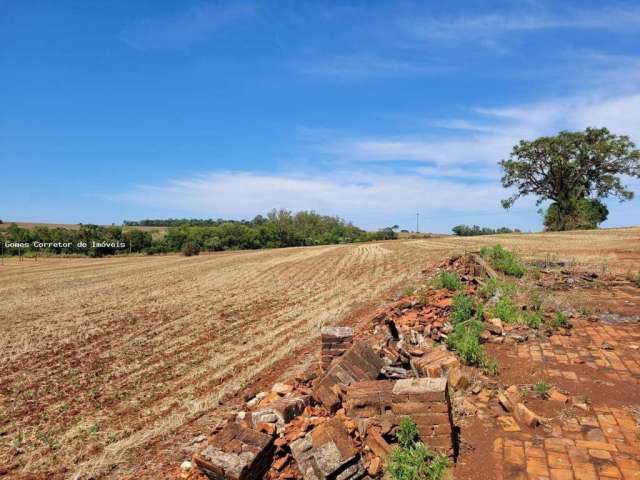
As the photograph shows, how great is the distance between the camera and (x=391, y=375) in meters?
6.20

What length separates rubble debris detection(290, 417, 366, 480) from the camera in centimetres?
404

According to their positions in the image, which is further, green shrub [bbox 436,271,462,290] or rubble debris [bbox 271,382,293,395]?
green shrub [bbox 436,271,462,290]

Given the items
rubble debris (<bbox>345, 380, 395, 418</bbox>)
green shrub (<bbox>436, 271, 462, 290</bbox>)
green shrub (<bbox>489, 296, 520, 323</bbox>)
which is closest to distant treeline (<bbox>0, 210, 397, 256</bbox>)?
green shrub (<bbox>436, 271, 462, 290</bbox>)

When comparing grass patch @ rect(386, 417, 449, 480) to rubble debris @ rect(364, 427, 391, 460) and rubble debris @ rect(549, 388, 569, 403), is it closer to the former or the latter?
rubble debris @ rect(364, 427, 391, 460)

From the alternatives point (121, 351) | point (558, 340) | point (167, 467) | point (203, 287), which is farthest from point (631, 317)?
point (203, 287)

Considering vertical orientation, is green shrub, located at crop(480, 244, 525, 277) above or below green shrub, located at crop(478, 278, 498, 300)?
above

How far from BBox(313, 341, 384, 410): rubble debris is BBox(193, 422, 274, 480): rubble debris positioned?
1.19 m

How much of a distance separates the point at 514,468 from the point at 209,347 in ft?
27.5

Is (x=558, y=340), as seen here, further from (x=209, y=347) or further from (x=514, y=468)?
(x=209, y=347)

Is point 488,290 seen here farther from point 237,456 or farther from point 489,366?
point 237,456

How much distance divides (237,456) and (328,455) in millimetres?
925

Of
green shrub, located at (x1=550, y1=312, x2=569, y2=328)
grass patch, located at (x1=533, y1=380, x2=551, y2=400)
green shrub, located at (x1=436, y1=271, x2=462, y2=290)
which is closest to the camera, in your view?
grass patch, located at (x1=533, y1=380, x2=551, y2=400)

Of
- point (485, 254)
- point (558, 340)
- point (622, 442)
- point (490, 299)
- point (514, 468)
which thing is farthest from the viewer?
point (485, 254)

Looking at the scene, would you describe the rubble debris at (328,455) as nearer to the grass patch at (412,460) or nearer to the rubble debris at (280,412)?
the grass patch at (412,460)
